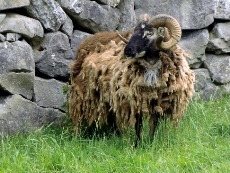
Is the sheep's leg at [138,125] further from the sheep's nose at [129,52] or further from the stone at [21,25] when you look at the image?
the stone at [21,25]

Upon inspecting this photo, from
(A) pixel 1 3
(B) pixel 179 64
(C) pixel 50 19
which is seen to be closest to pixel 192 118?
(B) pixel 179 64

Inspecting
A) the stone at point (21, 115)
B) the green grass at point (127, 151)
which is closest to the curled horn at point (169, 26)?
the green grass at point (127, 151)

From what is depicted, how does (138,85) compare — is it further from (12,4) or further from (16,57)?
(12,4)

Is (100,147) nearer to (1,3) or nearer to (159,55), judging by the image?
(159,55)

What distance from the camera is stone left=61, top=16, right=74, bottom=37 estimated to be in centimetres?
924

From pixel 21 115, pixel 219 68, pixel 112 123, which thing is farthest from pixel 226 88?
pixel 21 115

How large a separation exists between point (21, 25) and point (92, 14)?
1295mm

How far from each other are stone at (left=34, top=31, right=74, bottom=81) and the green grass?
883 millimetres

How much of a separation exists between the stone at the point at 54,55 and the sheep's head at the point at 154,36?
5.18 feet

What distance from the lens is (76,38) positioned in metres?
9.48

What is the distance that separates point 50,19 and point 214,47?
3277 millimetres

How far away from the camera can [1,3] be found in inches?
329

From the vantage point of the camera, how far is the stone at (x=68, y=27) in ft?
30.3

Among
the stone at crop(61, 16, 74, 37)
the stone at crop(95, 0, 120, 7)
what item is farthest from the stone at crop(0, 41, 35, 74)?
the stone at crop(95, 0, 120, 7)
